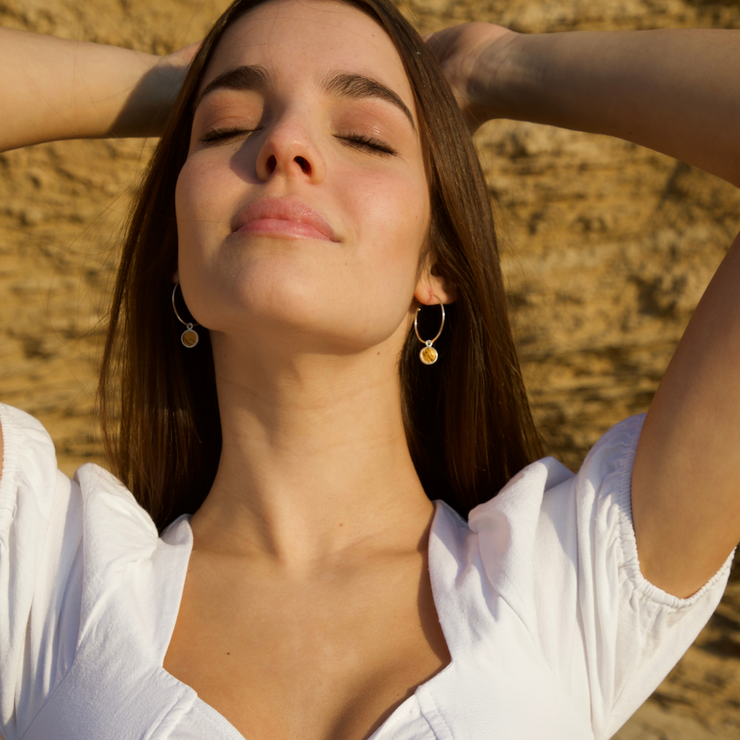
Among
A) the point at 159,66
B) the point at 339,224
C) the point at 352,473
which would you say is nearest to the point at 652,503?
the point at 352,473

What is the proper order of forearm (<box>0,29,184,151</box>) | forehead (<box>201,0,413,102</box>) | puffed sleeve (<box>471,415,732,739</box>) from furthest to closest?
forearm (<box>0,29,184,151</box>) → forehead (<box>201,0,413,102</box>) → puffed sleeve (<box>471,415,732,739</box>)

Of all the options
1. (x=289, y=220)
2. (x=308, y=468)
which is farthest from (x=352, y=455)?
(x=289, y=220)

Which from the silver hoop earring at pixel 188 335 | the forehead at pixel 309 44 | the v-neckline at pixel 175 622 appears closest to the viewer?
the v-neckline at pixel 175 622

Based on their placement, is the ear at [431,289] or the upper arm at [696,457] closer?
the upper arm at [696,457]

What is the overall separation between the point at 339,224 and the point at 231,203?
19cm

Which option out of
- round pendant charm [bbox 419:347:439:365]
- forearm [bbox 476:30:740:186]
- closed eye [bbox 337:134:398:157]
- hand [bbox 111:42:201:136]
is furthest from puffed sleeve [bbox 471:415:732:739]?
hand [bbox 111:42:201:136]

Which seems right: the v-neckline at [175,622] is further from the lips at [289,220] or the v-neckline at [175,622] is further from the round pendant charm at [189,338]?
the lips at [289,220]

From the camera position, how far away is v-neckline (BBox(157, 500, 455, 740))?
1016mm

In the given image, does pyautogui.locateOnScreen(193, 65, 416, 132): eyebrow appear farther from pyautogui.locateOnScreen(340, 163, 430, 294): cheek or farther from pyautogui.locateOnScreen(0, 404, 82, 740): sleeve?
pyautogui.locateOnScreen(0, 404, 82, 740): sleeve

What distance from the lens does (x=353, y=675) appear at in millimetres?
1120

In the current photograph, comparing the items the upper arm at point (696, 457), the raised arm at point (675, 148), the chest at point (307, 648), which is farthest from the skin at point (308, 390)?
the upper arm at point (696, 457)

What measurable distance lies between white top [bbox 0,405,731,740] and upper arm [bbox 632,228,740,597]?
1.3 inches

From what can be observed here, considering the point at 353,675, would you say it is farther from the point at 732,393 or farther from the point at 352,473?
the point at 732,393

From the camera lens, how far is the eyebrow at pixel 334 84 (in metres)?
1.22
